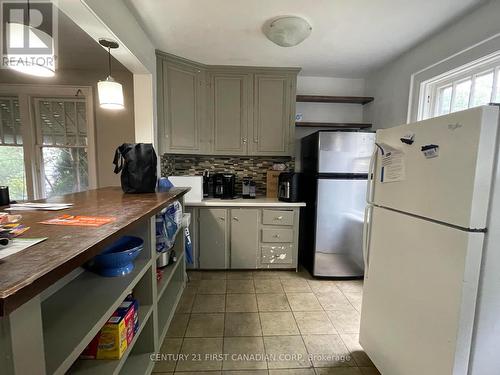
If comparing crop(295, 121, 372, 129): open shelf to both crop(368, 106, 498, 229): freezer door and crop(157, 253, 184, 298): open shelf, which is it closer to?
crop(368, 106, 498, 229): freezer door

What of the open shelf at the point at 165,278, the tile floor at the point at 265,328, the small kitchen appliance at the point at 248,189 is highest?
the small kitchen appliance at the point at 248,189

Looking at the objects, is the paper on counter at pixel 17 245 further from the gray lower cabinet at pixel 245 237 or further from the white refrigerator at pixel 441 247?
the gray lower cabinet at pixel 245 237

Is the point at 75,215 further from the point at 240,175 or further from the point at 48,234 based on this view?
the point at 240,175

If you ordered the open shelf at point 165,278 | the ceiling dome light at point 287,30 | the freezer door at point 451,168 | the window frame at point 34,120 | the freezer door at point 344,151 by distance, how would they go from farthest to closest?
the window frame at point 34,120, the freezer door at point 344,151, the ceiling dome light at point 287,30, the open shelf at point 165,278, the freezer door at point 451,168

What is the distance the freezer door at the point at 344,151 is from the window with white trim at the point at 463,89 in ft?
1.86

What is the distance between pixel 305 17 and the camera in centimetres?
180

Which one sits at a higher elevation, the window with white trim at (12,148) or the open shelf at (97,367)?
the window with white trim at (12,148)

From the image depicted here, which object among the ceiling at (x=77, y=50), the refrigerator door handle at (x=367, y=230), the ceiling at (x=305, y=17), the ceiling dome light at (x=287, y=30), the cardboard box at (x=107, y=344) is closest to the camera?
the cardboard box at (x=107, y=344)

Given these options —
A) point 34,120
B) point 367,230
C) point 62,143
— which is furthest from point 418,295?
point 34,120

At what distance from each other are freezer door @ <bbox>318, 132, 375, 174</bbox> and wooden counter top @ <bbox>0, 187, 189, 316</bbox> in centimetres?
176

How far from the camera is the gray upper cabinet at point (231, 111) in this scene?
263cm

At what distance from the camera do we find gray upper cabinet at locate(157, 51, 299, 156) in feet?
8.63

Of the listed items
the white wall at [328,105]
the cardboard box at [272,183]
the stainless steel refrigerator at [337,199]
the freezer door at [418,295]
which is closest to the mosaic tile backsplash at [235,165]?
the cardboard box at [272,183]

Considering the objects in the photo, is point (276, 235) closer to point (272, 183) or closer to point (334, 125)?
point (272, 183)
